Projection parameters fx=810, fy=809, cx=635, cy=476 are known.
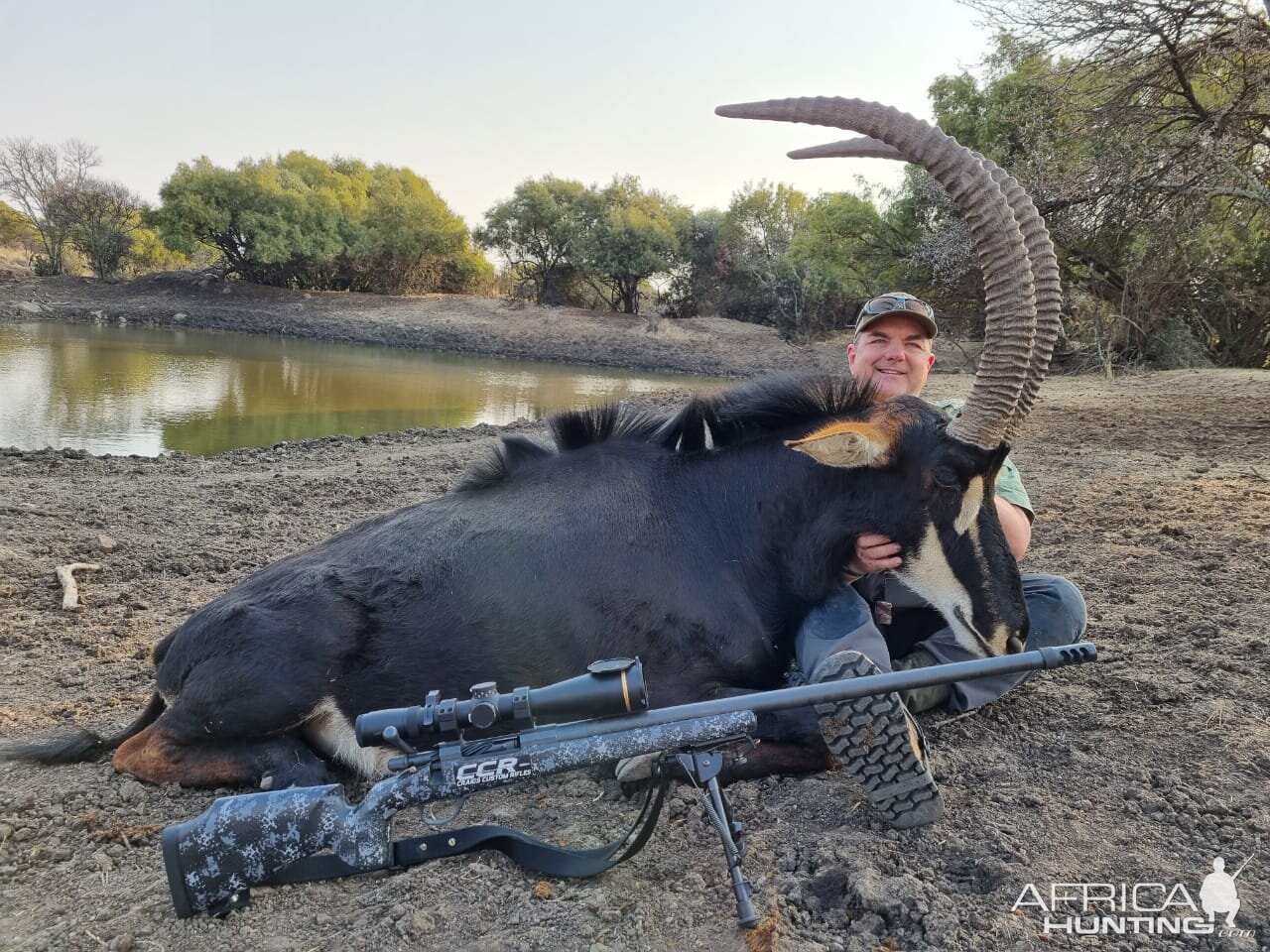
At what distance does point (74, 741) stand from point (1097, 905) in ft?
15.3

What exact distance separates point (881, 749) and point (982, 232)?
8.21 feet

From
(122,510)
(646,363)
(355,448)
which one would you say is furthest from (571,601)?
(646,363)

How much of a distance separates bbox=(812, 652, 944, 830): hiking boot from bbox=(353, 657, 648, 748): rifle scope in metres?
1.01

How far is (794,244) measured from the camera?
Answer: 45.8m

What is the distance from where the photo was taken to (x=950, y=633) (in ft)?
14.5

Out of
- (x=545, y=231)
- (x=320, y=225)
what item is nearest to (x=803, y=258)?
(x=545, y=231)

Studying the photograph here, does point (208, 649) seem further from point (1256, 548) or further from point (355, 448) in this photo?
point (355, 448)

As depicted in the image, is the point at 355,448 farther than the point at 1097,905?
Yes

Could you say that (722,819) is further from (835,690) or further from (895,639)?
(895,639)

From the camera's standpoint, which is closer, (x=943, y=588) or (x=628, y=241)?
(x=943, y=588)

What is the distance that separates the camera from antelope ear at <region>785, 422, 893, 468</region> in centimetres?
395

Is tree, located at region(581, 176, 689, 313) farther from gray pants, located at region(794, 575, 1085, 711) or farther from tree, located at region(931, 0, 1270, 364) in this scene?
gray pants, located at region(794, 575, 1085, 711)

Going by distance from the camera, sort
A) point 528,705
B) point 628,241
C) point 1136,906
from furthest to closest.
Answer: point 628,241 < point 1136,906 < point 528,705

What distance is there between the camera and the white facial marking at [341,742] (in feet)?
13.0
